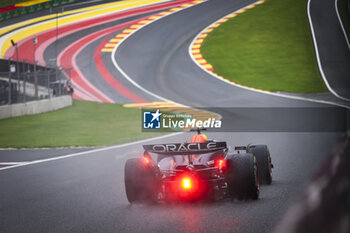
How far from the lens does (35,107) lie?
2520 centimetres

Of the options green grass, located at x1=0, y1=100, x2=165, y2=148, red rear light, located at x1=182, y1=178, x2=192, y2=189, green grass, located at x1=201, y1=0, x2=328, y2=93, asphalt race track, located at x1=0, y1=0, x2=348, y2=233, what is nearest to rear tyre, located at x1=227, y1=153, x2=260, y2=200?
asphalt race track, located at x1=0, y1=0, x2=348, y2=233

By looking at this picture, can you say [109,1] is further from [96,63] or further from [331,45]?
[331,45]

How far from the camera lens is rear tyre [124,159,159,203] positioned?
7539 mm

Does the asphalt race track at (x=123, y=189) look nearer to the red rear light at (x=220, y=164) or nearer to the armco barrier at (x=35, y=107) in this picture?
the red rear light at (x=220, y=164)

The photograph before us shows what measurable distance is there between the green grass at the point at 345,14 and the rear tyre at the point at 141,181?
36720mm

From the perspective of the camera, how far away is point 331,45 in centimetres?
3984

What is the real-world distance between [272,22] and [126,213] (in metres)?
39.0

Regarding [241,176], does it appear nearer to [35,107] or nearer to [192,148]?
[192,148]

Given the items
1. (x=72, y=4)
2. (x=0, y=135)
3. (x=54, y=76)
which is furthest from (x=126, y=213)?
(x=72, y=4)

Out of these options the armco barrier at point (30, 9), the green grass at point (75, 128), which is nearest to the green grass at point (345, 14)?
the green grass at point (75, 128)

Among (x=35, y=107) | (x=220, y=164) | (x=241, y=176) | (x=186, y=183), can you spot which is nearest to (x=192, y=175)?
(x=186, y=183)

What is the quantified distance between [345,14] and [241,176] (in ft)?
135

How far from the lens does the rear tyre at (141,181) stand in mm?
7539

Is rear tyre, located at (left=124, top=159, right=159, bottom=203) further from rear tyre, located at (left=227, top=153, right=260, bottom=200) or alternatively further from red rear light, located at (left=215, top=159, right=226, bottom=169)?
rear tyre, located at (left=227, top=153, right=260, bottom=200)
